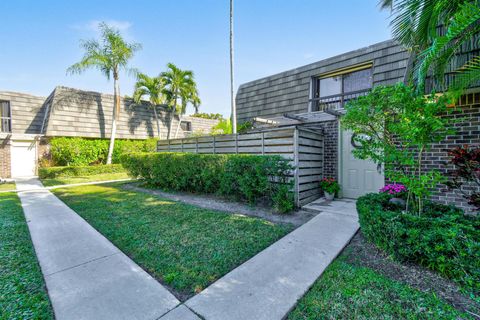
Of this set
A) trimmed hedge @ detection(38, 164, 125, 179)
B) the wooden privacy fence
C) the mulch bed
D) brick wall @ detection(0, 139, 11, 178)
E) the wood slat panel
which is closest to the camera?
the mulch bed

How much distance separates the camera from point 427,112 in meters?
2.62

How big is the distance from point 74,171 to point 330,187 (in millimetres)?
13821

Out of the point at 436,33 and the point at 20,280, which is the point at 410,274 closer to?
the point at 436,33

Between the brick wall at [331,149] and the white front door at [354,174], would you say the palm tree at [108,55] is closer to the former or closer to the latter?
the brick wall at [331,149]

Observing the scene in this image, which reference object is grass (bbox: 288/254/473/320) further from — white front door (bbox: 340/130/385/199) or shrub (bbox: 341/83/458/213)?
white front door (bbox: 340/130/385/199)

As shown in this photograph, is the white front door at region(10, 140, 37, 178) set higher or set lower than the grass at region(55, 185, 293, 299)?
higher

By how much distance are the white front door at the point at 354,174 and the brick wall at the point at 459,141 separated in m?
1.49

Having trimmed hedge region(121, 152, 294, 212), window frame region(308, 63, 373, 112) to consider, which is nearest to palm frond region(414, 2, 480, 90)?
trimmed hedge region(121, 152, 294, 212)

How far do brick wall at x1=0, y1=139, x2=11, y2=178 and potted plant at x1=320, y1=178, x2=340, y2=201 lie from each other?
17700 millimetres

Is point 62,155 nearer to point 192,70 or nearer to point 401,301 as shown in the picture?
point 192,70

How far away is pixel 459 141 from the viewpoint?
13.6ft

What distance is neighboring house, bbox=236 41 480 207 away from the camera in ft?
14.3

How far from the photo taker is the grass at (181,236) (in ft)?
8.16

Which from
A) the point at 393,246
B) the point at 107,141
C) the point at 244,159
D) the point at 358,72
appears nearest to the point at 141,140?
the point at 107,141
